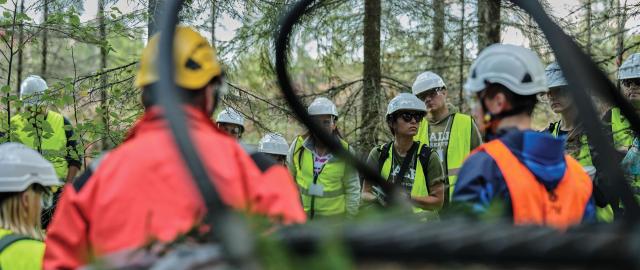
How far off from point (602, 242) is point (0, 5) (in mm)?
6097

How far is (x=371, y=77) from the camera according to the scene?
1133 cm

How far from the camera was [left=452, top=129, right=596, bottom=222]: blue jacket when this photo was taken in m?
2.98

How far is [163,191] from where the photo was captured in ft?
7.56

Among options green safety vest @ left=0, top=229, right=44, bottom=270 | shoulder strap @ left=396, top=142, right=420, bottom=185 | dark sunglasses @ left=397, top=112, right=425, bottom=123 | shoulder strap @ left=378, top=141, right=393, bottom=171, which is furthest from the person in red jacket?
dark sunglasses @ left=397, top=112, right=425, bottom=123

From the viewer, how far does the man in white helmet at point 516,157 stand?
3.02 m

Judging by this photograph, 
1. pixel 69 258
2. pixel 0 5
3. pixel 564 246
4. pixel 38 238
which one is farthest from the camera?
pixel 0 5

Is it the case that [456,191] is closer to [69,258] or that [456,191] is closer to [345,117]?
[69,258]

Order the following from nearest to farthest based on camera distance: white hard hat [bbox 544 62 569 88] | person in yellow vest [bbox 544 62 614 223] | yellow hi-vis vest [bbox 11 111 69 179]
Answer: person in yellow vest [bbox 544 62 614 223] < white hard hat [bbox 544 62 569 88] < yellow hi-vis vest [bbox 11 111 69 179]

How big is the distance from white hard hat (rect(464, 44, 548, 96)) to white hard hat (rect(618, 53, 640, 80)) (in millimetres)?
3983

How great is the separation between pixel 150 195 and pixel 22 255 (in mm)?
1309

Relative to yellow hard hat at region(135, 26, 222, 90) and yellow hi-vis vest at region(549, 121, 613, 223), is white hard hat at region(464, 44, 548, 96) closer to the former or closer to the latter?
yellow hi-vis vest at region(549, 121, 613, 223)

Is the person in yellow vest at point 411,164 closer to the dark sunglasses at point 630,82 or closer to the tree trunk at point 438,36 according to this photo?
the dark sunglasses at point 630,82

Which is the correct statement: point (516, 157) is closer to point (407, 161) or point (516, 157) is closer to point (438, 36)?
point (407, 161)

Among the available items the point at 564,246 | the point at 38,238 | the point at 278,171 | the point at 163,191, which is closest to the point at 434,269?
the point at 564,246
